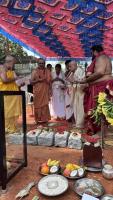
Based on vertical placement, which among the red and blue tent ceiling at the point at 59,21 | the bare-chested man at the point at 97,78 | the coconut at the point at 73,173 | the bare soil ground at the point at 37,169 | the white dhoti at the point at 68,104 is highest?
the red and blue tent ceiling at the point at 59,21

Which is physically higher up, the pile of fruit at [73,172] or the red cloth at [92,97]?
the red cloth at [92,97]

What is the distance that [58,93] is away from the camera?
6.83 metres

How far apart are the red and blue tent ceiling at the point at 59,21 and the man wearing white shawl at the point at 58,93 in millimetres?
1046

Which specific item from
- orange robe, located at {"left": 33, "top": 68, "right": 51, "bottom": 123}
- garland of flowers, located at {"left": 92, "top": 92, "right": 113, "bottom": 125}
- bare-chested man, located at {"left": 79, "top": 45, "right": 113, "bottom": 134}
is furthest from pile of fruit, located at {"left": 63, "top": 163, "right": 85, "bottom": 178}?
orange robe, located at {"left": 33, "top": 68, "right": 51, "bottom": 123}

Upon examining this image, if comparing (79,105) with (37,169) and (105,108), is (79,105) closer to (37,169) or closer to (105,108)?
(105,108)

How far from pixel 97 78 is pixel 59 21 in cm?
181

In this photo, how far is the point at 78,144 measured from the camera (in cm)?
427

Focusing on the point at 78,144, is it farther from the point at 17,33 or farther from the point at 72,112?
the point at 17,33

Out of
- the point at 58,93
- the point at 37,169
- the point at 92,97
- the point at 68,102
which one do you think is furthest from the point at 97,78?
the point at 37,169

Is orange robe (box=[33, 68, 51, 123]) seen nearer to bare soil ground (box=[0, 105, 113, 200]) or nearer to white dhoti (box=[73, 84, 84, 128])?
white dhoti (box=[73, 84, 84, 128])

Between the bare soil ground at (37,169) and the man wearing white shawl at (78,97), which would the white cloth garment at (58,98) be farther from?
the bare soil ground at (37,169)

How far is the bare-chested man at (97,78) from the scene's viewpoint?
193 inches

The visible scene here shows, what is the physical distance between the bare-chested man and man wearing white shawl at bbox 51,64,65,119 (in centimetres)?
168

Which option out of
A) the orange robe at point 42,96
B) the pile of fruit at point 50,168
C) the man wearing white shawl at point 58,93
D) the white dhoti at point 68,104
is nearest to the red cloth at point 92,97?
the orange robe at point 42,96
